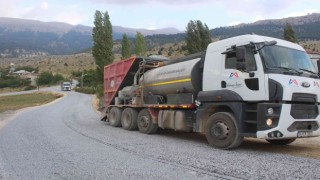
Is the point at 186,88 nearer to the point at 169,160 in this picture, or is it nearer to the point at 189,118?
the point at 189,118

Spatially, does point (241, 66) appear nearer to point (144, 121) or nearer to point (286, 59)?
point (286, 59)

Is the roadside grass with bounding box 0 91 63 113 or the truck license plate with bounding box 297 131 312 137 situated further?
the roadside grass with bounding box 0 91 63 113

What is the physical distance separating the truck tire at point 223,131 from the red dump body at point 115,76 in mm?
6882

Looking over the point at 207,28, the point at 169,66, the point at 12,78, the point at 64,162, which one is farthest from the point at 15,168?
the point at 12,78

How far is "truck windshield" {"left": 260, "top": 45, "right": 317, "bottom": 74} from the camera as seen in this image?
10.1 m

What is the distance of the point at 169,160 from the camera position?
9062mm

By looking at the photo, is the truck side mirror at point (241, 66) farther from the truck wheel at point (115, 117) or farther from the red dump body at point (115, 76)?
the truck wheel at point (115, 117)

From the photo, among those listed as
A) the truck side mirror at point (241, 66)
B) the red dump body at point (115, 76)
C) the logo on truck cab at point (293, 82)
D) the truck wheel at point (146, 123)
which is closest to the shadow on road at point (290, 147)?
the truck wheel at point (146, 123)

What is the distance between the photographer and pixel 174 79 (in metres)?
A: 13.5

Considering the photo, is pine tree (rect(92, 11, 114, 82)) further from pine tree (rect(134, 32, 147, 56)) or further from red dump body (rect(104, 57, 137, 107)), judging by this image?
red dump body (rect(104, 57, 137, 107))

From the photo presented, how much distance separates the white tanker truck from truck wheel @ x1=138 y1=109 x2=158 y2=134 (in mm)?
1148

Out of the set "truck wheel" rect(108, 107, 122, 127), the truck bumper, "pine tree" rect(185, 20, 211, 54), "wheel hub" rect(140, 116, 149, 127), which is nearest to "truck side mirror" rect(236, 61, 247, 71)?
the truck bumper

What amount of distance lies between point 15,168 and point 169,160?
345cm

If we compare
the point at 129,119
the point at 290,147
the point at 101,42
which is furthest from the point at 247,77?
the point at 101,42
